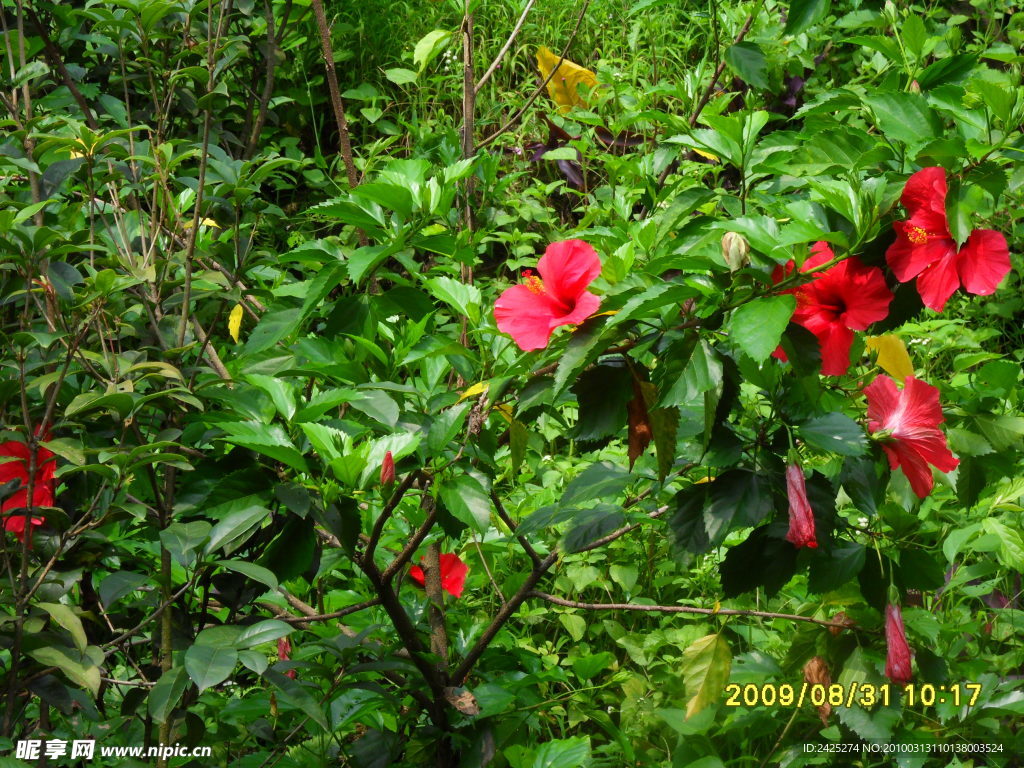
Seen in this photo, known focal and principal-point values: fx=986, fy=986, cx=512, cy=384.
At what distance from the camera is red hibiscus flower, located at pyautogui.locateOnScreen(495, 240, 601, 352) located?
40.3 inches

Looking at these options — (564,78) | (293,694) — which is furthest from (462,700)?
(564,78)

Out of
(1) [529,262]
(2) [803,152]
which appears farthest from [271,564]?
(1) [529,262]

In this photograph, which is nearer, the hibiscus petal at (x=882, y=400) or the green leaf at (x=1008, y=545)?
the hibiscus petal at (x=882, y=400)

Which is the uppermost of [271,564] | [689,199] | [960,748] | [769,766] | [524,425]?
[689,199]

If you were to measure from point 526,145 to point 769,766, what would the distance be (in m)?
2.75

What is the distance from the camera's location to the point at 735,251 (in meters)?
0.95

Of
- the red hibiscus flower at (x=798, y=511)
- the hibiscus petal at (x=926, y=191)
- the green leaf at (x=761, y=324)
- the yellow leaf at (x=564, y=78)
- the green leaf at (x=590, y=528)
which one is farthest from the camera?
the yellow leaf at (x=564, y=78)

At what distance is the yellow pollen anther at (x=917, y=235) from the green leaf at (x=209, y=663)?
840mm

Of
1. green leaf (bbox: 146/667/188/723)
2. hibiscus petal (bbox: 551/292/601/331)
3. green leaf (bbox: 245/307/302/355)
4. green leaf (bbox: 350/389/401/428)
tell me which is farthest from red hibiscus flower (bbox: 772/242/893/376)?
green leaf (bbox: 146/667/188/723)

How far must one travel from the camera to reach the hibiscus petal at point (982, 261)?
1010 mm

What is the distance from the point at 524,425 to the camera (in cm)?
121

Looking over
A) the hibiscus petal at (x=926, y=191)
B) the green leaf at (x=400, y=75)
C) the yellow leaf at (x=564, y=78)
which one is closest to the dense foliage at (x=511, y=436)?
the hibiscus petal at (x=926, y=191)

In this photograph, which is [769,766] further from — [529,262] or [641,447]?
[529,262]

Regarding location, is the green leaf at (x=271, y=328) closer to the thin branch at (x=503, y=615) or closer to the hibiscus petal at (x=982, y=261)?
the thin branch at (x=503, y=615)
